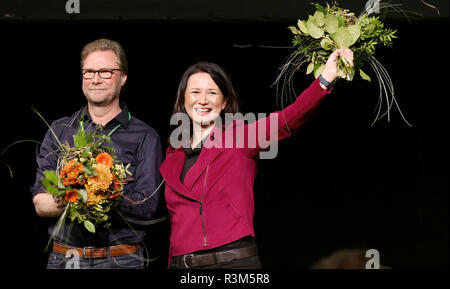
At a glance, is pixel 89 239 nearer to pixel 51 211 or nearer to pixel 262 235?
pixel 51 211

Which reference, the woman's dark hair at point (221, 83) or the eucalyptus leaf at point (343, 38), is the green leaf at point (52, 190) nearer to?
the woman's dark hair at point (221, 83)

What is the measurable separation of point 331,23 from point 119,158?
1090 millimetres

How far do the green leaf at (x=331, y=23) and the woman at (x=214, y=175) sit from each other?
0.14 metres

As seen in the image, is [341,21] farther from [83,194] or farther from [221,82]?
[83,194]

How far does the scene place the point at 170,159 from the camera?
303 cm

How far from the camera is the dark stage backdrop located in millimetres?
4367

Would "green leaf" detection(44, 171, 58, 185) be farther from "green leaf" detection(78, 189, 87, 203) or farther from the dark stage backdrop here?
the dark stage backdrop

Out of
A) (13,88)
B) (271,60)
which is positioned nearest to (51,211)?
(13,88)

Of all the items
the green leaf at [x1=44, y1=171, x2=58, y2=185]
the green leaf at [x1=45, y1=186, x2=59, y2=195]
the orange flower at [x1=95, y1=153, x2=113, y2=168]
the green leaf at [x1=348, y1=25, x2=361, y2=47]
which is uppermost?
the green leaf at [x1=348, y1=25, x2=361, y2=47]

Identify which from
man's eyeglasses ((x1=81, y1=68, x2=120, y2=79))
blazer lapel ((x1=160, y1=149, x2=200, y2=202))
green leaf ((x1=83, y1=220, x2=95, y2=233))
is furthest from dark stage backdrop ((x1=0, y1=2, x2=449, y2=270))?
green leaf ((x1=83, y1=220, x2=95, y2=233))

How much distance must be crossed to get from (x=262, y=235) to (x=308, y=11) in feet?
5.63

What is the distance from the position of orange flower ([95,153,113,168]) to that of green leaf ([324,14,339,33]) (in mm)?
1048

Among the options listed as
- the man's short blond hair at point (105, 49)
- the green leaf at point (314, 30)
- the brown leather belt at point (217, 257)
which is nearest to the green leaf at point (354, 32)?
the green leaf at point (314, 30)

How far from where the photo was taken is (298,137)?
486cm
